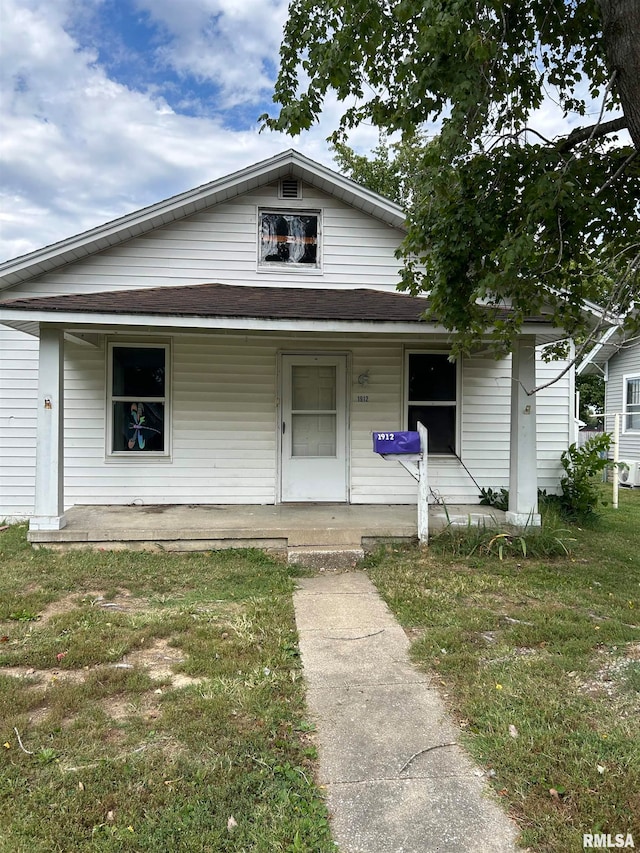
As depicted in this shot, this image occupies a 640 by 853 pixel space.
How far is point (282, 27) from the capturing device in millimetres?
5203

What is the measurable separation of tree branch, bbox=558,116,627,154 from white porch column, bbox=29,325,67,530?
5407mm

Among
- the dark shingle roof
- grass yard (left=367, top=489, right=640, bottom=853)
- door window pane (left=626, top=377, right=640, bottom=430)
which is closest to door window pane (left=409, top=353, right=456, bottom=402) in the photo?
the dark shingle roof

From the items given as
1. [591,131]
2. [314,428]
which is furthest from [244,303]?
[591,131]

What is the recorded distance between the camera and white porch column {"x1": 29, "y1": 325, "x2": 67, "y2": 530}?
19.5 feet

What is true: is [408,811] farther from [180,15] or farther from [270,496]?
[180,15]

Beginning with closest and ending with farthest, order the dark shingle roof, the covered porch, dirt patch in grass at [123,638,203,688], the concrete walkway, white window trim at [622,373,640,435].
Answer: the concrete walkway < dirt patch in grass at [123,638,203,688] < the dark shingle roof < the covered porch < white window trim at [622,373,640,435]

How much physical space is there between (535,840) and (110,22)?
11.7 meters

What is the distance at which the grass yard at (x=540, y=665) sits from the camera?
2125 millimetres

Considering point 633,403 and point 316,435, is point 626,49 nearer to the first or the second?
point 316,435

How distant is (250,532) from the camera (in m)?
6.11

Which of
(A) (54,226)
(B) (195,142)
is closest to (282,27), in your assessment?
(B) (195,142)

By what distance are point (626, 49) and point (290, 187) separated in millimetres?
5442

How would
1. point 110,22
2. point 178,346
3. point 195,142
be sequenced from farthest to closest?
point 195,142 < point 110,22 < point 178,346

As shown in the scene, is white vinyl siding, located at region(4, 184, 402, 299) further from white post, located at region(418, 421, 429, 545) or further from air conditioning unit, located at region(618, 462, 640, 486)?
air conditioning unit, located at region(618, 462, 640, 486)
